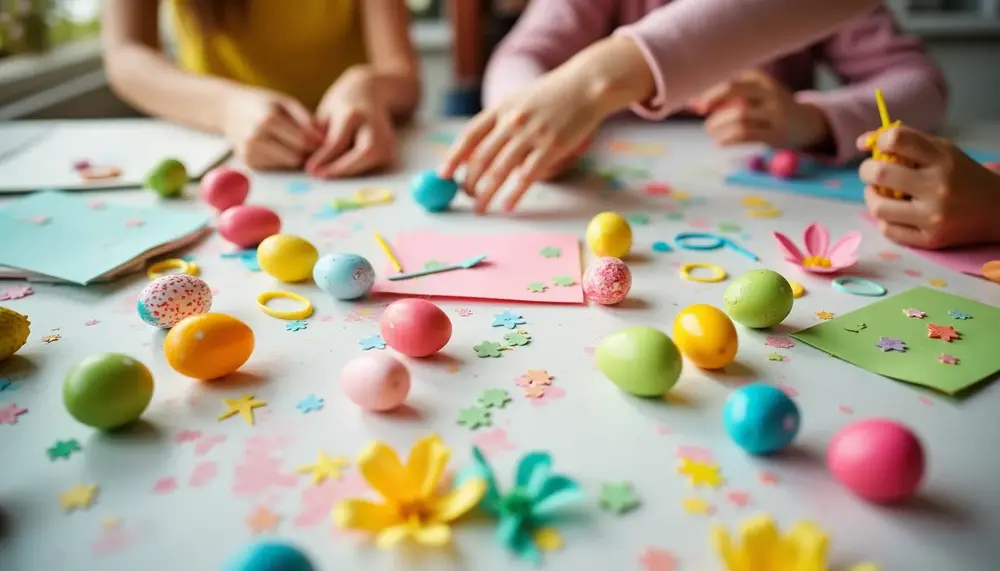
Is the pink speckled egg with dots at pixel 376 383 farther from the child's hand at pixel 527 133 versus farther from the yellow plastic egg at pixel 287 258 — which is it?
the child's hand at pixel 527 133

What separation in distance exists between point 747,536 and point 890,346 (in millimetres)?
270

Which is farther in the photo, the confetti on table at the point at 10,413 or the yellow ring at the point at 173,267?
the yellow ring at the point at 173,267

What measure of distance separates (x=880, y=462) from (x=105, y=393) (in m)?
0.45

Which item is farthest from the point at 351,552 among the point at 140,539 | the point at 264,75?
the point at 264,75

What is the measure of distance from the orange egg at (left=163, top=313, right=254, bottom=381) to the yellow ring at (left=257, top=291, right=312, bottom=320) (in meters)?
0.08

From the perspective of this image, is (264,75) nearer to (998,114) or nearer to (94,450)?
(94,450)

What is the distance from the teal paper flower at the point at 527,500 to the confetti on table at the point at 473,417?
0.05 m

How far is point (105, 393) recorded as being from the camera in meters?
0.43

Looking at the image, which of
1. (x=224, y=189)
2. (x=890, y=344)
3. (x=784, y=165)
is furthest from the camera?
(x=784, y=165)

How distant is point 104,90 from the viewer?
5.21ft

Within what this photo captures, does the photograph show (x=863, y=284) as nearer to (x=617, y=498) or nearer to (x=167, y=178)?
(x=617, y=498)

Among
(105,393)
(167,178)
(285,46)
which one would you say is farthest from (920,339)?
(285,46)

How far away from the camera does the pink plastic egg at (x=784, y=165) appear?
2.98 feet

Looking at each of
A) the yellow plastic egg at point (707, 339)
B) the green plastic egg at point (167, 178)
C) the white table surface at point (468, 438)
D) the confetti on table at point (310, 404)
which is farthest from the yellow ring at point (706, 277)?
the green plastic egg at point (167, 178)
